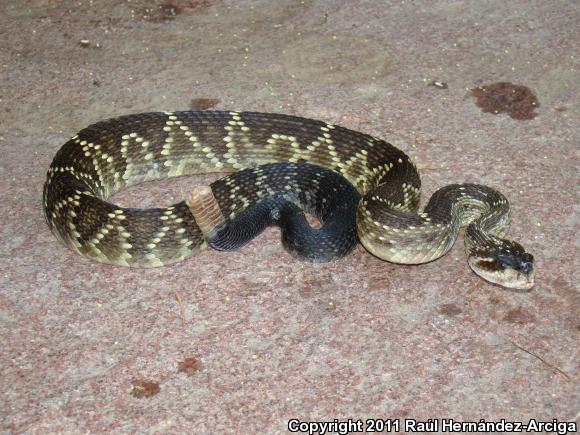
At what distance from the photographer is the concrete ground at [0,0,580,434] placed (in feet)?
16.8

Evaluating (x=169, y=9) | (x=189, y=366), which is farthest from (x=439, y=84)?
(x=189, y=366)

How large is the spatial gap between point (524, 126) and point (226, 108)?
3.00 metres

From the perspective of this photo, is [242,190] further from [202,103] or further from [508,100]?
[508,100]

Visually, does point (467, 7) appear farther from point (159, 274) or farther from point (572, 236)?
point (159, 274)

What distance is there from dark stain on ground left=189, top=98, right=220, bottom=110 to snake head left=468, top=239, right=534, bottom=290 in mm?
3386

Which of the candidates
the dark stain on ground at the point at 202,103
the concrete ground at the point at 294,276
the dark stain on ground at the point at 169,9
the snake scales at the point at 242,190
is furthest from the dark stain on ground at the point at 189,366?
the dark stain on ground at the point at 169,9

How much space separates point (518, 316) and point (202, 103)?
4060 mm

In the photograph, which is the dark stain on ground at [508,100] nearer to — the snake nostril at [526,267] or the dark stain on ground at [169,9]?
the snake nostril at [526,267]

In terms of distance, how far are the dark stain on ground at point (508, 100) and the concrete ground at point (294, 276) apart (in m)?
0.08

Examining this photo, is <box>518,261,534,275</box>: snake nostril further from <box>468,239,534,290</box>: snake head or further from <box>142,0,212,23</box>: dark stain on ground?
<box>142,0,212,23</box>: dark stain on ground

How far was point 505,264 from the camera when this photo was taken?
584 cm

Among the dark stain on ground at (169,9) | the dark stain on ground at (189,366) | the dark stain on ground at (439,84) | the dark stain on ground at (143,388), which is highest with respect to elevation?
the dark stain on ground at (169,9)

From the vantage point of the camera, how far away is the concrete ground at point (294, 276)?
201 inches

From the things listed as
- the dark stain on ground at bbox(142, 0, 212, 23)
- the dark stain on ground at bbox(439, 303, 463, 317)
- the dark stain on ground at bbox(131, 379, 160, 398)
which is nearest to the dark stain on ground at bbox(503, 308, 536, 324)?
the dark stain on ground at bbox(439, 303, 463, 317)
